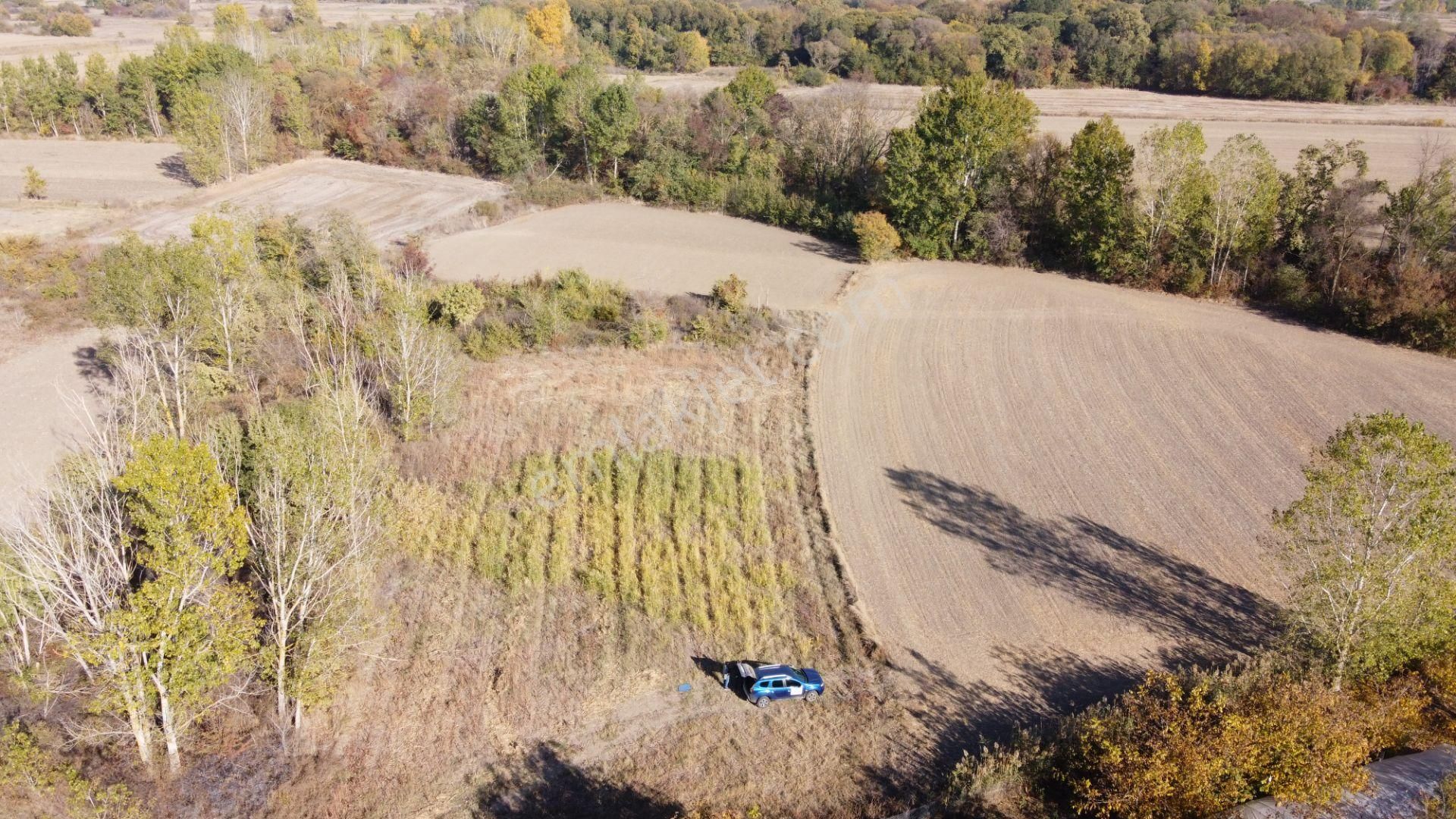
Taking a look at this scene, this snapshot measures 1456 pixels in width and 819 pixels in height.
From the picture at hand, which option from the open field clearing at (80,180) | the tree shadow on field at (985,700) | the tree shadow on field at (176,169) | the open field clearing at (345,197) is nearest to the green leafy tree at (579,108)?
the open field clearing at (345,197)

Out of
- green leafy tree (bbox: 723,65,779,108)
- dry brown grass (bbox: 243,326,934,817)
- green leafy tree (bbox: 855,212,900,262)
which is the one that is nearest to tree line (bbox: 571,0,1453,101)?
green leafy tree (bbox: 723,65,779,108)

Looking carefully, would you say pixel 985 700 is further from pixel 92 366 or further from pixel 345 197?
pixel 345 197

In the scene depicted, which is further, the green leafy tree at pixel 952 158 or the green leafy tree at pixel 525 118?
the green leafy tree at pixel 525 118

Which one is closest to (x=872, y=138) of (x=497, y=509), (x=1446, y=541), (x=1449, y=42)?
(x=497, y=509)

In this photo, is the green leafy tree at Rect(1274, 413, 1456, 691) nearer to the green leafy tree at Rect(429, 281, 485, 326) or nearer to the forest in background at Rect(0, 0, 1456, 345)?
the forest in background at Rect(0, 0, 1456, 345)

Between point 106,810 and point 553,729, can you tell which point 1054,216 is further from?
point 106,810

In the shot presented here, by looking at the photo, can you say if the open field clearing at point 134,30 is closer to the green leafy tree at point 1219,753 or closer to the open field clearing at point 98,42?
the open field clearing at point 98,42

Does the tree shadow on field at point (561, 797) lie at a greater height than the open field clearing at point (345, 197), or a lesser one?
lesser
